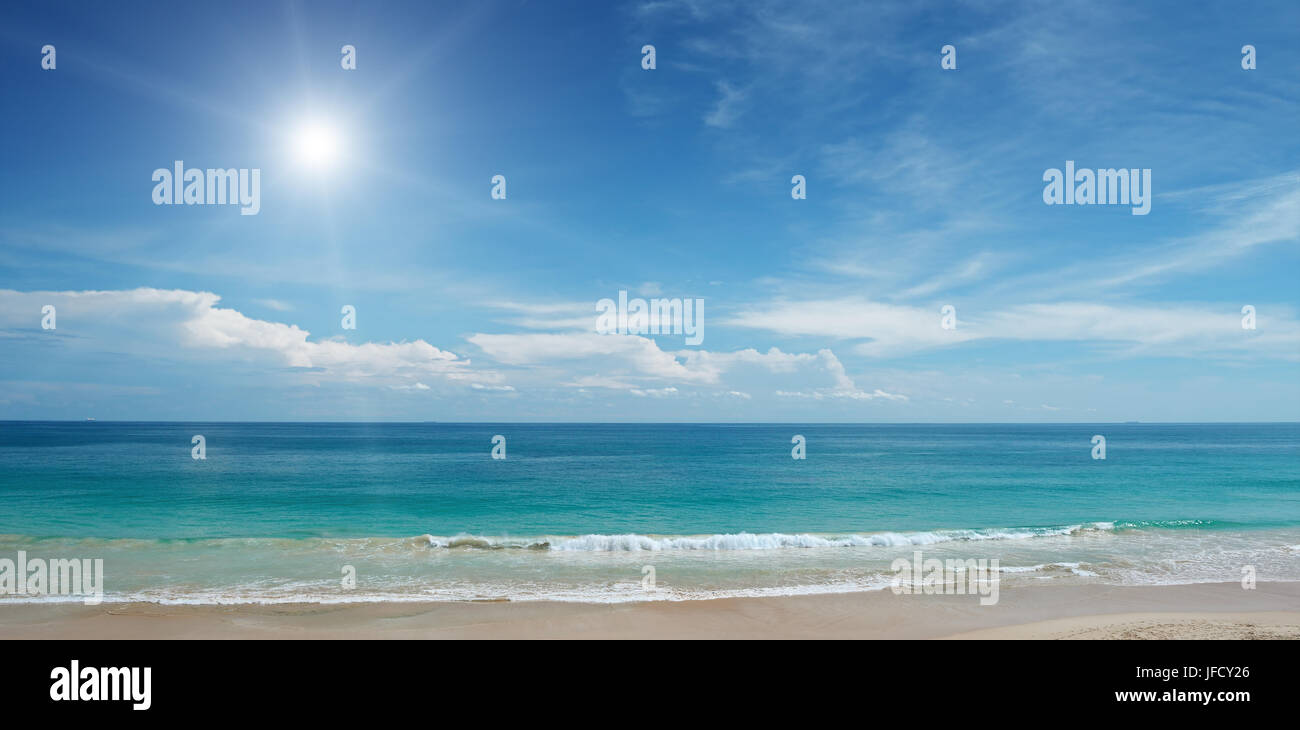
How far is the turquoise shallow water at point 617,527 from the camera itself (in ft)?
50.3

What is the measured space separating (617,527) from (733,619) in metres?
12.5

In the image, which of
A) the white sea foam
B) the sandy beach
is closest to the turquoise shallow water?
the white sea foam

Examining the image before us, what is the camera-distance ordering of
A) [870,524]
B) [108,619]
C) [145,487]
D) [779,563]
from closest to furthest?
[108,619]
[779,563]
[870,524]
[145,487]

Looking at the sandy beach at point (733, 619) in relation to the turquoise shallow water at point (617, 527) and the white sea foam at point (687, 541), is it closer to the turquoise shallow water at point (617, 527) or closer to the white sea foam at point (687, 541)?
the turquoise shallow water at point (617, 527)

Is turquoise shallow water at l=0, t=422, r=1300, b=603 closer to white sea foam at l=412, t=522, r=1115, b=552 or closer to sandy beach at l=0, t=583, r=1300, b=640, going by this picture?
white sea foam at l=412, t=522, r=1115, b=552

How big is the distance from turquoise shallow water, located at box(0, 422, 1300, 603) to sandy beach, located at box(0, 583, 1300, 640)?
41.9 inches

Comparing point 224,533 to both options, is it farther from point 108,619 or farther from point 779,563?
point 779,563

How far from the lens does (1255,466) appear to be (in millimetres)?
49469

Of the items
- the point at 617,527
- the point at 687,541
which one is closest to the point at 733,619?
the point at 687,541

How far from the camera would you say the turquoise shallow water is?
15344 mm

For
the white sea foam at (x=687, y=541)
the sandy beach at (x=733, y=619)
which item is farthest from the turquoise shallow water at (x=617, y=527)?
the sandy beach at (x=733, y=619)

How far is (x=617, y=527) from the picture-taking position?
2386 centimetres
